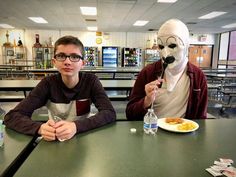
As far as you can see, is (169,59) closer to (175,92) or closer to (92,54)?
(175,92)

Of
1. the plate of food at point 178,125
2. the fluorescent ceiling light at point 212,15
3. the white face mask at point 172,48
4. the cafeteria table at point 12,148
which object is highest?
the fluorescent ceiling light at point 212,15

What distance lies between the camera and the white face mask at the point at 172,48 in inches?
48.9

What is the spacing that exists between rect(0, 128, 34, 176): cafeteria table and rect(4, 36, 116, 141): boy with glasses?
37 millimetres

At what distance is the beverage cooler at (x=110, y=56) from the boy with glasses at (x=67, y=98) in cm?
953

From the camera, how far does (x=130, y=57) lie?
1071cm

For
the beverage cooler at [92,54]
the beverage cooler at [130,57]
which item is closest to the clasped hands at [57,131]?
the beverage cooler at [92,54]

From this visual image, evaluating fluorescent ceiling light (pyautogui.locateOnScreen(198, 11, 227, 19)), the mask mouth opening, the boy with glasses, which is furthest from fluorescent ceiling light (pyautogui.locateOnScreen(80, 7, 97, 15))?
the mask mouth opening

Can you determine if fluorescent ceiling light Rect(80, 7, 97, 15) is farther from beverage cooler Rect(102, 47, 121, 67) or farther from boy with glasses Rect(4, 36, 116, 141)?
boy with glasses Rect(4, 36, 116, 141)

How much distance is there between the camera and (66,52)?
4.06 feet

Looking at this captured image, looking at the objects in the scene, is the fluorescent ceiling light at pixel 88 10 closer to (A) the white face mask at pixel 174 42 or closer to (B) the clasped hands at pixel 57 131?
(A) the white face mask at pixel 174 42

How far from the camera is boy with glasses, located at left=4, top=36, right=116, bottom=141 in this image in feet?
3.57

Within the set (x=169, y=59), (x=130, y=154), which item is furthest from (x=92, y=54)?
(x=130, y=154)

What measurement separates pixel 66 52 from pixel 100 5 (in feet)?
16.2

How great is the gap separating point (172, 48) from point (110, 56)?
9.81 meters
